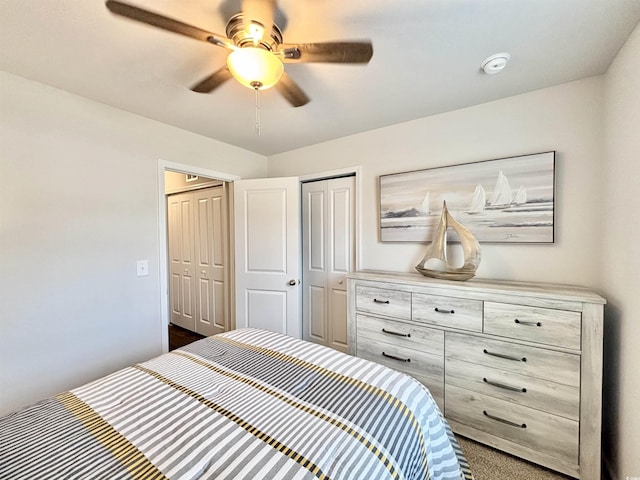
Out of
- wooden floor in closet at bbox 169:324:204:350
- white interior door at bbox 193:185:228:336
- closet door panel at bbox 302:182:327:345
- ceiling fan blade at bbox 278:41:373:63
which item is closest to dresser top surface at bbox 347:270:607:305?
closet door panel at bbox 302:182:327:345

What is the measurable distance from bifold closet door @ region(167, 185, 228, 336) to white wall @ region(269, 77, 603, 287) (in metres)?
2.01

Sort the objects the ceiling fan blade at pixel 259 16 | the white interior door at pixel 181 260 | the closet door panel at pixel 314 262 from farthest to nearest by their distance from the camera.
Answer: the white interior door at pixel 181 260, the closet door panel at pixel 314 262, the ceiling fan blade at pixel 259 16

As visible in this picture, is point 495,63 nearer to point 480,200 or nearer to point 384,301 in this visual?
point 480,200

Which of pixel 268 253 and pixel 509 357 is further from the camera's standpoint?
pixel 268 253

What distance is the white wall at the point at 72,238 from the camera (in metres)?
1.62

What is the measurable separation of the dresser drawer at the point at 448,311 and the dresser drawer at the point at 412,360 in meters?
0.25

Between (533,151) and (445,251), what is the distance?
2.90 ft

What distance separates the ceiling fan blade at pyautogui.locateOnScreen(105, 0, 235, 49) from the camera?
36.0 inches

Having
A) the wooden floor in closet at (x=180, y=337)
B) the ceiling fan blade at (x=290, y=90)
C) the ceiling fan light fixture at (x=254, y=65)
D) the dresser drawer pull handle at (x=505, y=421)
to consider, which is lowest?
the wooden floor in closet at (x=180, y=337)

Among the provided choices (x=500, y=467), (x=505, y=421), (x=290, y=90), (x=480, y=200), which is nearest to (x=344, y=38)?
(x=290, y=90)

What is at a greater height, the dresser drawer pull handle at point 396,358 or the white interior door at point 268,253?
the white interior door at point 268,253

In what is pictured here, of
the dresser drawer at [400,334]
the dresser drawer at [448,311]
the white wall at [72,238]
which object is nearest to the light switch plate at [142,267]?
the white wall at [72,238]

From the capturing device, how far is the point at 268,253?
2.84 meters

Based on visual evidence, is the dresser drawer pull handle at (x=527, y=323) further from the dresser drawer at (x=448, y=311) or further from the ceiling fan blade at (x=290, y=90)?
the ceiling fan blade at (x=290, y=90)
